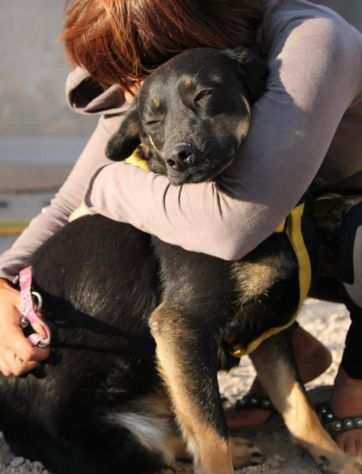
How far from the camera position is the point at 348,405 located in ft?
9.94

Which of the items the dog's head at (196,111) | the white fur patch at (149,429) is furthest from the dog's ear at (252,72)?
the white fur patch at (149,429)

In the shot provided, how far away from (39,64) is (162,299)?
4069 mm

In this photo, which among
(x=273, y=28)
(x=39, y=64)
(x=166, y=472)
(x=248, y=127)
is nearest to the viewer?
(x=248, y=127)

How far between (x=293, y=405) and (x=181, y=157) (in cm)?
104

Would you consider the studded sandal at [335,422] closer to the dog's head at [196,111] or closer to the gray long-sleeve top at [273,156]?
the gray long-sleeve top at [273,156]

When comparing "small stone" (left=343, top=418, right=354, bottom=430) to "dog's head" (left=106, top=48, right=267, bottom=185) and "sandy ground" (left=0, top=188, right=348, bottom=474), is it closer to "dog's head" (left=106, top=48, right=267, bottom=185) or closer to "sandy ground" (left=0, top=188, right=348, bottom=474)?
"sandy ground" (left=0, top=188, right=348, bottom=474)

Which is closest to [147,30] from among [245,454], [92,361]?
[92,361]

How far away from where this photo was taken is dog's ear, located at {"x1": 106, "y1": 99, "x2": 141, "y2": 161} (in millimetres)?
2709

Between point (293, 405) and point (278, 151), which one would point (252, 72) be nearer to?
point (278, 151)

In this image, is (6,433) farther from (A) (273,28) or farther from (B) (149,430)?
(A) (273,28)

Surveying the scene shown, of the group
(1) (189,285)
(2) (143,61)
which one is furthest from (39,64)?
(1) (189,285)

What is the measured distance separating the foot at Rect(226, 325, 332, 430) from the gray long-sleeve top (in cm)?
93

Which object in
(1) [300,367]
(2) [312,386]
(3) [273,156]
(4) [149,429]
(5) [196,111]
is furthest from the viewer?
(2) [312,386]

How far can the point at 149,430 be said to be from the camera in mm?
2729
